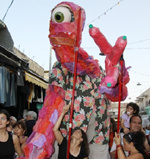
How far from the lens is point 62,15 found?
103 inches

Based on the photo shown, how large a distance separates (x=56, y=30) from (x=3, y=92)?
6.57ft

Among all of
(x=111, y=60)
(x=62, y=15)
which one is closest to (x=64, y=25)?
(x=62, y=15)

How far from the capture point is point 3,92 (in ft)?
13.7

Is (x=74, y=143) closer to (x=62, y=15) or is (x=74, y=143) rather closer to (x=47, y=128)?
(x=47, y=128)

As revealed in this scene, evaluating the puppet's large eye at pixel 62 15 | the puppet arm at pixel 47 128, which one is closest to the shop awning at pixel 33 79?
the puppet arm at pixel 47 128

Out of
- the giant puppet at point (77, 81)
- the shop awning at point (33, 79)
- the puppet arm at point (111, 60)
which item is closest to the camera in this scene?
the puppet arm at point (111, 60)

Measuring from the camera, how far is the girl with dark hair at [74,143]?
271 cm

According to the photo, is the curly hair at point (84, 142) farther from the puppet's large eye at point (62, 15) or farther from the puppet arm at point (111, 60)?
the puppet's large eye at point (62, 15)

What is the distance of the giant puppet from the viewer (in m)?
2.60

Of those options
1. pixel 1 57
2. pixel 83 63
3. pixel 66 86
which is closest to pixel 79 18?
pixel 83 63

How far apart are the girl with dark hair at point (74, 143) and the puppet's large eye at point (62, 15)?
95cm

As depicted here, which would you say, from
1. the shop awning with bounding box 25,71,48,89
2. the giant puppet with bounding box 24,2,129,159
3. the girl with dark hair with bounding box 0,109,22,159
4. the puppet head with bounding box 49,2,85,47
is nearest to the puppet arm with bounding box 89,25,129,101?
the giant puppet with bounding box 24,2,129,159

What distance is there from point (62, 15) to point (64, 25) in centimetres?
11

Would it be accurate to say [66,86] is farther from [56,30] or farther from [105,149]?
[105,149]
